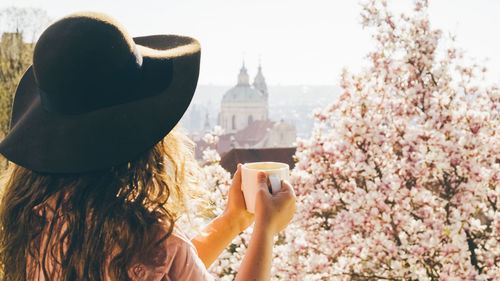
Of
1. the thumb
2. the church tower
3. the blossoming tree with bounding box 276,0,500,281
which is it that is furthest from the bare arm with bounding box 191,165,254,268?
the church tower

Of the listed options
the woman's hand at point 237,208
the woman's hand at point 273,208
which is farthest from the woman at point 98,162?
the woman's hand at point 237,208

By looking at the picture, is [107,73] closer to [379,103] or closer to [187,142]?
[187,142]

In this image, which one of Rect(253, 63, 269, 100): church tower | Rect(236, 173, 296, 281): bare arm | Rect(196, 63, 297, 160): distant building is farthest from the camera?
Rect(253, 63, 269, 100): church tower

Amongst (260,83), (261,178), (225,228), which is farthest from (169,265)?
(260,83)

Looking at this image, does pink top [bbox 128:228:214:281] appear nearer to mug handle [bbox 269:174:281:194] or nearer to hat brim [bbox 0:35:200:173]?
hat brim [bbox 0:35:200:173]

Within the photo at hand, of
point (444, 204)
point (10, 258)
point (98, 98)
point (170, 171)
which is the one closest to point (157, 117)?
point (98, 98)

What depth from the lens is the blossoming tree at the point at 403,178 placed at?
4277 millimetres

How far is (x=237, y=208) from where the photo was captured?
2096mm

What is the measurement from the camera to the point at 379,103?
16.2 feet

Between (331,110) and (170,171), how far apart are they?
3936 mm

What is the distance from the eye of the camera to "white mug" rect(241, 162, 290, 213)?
179 cm

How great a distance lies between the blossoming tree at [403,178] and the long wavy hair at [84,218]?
3.14m

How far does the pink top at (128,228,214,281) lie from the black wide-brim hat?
0.28m

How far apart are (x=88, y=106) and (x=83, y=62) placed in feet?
0.42
